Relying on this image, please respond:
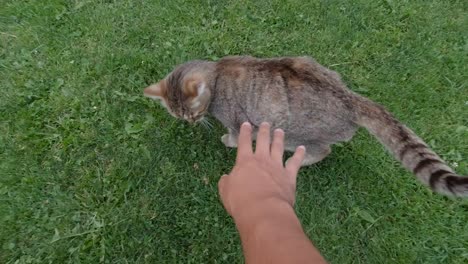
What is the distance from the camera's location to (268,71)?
3148mm

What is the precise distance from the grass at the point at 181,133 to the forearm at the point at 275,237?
1.46 metres

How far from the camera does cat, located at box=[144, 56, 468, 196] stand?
2.86m

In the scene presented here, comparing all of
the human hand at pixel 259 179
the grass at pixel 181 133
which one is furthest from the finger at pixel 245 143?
the grass at pixel 181 133

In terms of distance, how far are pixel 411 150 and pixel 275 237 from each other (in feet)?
4.38

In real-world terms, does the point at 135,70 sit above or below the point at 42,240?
above

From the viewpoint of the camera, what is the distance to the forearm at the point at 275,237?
5.90ft

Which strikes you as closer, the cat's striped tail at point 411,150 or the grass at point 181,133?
the cat's striped tail at point 411,150

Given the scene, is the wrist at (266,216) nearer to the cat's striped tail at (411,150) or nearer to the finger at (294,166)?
the finger at (294,166)

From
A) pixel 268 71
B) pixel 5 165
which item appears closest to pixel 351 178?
pixel 268 71

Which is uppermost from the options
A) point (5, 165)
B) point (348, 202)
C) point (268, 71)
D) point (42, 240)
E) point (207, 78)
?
point (268, 71)

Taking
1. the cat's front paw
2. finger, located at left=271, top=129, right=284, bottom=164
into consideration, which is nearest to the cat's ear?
the cat's front paw

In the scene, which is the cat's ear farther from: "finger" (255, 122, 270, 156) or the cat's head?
"finger" (255, 122, 270, 156)

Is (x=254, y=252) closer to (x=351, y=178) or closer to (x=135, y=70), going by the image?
(x=351, y=178)

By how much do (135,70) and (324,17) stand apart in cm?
202
